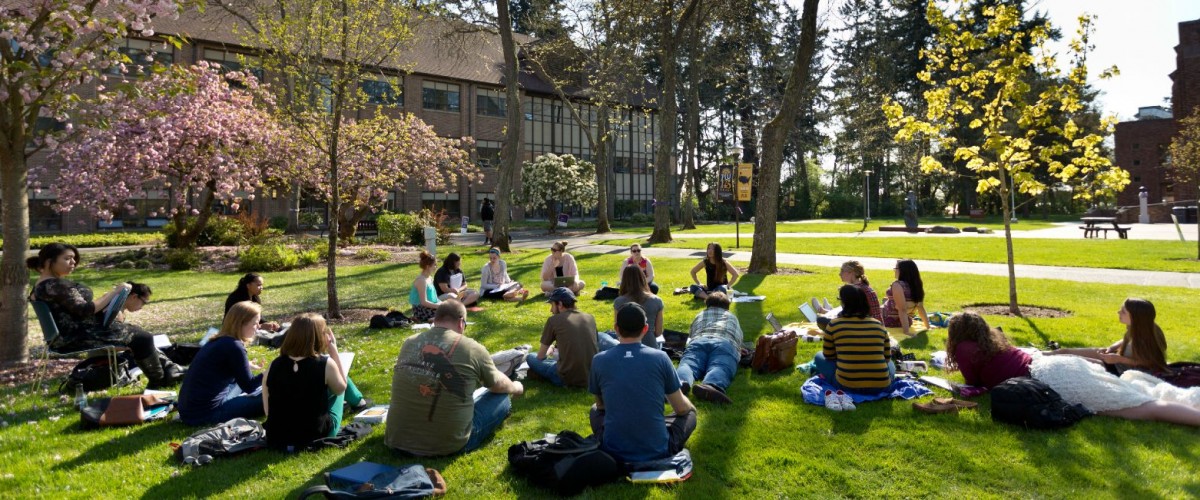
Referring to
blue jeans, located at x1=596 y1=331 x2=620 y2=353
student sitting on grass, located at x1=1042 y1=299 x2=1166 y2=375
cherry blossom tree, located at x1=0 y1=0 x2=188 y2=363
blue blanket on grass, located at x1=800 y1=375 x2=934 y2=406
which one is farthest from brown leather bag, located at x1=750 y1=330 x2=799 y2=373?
cherry blossom tree, located at x1=0 y1=0 x2=188 y2=363

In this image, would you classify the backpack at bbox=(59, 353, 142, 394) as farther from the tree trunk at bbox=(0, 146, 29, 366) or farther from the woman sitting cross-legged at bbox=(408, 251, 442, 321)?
the woman sitting cross-legged at bbox=(408, 251, 442, 321)

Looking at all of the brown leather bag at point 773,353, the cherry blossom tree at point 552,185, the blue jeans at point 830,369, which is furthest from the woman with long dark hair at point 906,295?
the cherry blossom tree at point 552,185

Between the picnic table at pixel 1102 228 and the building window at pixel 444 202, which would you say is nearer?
the picnic table at pixel 1102 228

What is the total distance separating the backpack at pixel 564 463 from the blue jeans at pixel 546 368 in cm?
197

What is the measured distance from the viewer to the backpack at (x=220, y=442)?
4879mm

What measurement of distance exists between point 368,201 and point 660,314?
2091cm

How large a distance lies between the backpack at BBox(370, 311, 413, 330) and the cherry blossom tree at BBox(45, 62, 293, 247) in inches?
392

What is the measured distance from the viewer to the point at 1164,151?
50.4 m

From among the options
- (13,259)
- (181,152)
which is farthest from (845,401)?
(181,152)

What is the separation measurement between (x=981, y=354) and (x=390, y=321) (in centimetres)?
797

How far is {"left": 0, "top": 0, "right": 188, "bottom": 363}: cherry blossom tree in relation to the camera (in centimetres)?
745

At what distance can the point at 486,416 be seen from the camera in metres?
5.29

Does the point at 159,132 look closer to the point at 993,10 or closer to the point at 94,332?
the point at 94,332

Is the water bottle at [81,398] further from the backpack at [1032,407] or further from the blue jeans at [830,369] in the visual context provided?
the backpack at [1032,407]
